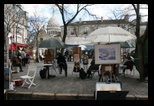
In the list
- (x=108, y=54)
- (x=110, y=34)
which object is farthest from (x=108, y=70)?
(x=110, y=34)

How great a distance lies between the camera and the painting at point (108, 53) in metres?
8.70

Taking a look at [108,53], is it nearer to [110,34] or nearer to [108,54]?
[108,54]

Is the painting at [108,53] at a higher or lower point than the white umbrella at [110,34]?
lower

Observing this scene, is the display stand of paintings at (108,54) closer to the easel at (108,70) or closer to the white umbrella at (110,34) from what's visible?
the easel at (108,70)

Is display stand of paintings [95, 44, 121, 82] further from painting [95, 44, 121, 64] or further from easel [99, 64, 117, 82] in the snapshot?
easel [99, 64, 117, 82]

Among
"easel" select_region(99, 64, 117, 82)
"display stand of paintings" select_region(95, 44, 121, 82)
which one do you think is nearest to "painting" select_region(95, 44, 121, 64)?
"display stand of paintings" select_region(95, 44, 121, 82)

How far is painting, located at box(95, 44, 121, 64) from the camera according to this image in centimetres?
870

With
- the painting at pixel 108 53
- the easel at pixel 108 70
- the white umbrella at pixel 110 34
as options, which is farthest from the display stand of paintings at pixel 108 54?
the white umbrella at pixel 110 34
